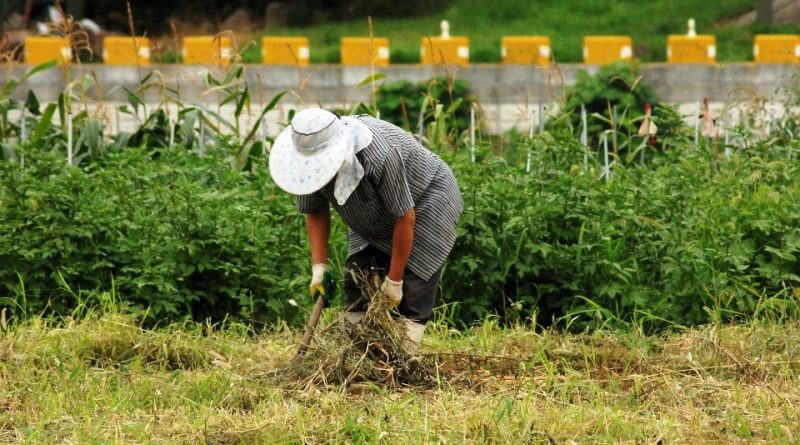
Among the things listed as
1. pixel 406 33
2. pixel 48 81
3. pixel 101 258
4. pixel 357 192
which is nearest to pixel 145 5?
pixel 406 33

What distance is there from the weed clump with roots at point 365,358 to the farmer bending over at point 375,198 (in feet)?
0.29

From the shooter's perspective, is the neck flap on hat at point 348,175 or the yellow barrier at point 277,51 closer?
the neck flap on hat at point 348,175

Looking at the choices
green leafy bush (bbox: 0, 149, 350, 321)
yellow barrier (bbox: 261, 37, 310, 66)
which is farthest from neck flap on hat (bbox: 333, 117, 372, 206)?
yellow barrier (bbox: 261, 37, 310, 66)

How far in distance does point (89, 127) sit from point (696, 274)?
3424mm

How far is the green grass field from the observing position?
16.2 meters

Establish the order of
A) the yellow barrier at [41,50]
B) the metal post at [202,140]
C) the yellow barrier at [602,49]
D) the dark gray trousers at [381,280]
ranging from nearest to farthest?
the dark gray trousers at [381,280] → the metal post at [202,140] → the yellow barrier at [41,50] → the yellow barrier at [602,49]

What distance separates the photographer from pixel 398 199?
458cm

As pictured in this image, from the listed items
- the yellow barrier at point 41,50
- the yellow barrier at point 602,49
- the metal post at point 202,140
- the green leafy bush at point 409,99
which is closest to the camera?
the metal post at point 202,140

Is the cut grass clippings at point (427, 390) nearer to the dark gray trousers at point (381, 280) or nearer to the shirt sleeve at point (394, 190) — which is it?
the dark gray trousers at point (381, 280)

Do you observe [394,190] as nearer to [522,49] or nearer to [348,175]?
[348,175]

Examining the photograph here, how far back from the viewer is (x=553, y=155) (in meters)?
6.12

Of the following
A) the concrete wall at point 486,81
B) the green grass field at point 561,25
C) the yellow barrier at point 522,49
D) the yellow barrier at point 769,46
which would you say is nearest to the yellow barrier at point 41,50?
the concrete wall at point 486,81

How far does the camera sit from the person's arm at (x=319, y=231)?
4.90 m

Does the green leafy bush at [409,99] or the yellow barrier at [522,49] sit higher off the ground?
the yellow barrier at [522,49]
